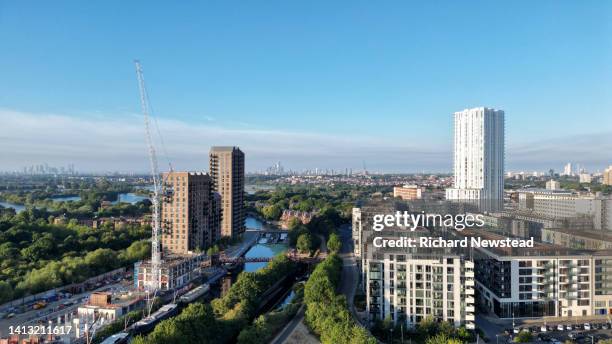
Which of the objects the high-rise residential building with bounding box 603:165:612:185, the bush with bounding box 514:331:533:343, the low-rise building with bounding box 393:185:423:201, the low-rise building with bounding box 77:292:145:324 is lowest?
the low-rise building with bounding box 77:292:145:324

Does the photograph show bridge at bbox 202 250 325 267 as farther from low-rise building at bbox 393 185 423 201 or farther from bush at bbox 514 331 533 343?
low-rise building at bbox 393 185 423 201

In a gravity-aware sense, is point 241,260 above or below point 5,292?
below

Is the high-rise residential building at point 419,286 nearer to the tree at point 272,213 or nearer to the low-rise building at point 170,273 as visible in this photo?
the low-rise building at point 170,273

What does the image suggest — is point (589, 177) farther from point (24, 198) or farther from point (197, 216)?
point (24, 198)

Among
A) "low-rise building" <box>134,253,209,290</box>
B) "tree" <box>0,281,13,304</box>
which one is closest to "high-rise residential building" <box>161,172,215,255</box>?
"low-rise building" <box>134,253,209,290</box>

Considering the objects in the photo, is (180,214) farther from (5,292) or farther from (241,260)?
(5,292)

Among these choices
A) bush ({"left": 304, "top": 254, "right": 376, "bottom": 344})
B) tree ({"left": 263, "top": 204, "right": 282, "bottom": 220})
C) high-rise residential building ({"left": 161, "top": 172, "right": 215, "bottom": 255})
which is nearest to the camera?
bush ({"left": 304, "top": 254, "right": 376, "bottom": 344})

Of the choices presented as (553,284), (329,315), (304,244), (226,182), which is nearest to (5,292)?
(329,315)

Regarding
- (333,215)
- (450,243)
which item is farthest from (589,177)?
(450,243)
